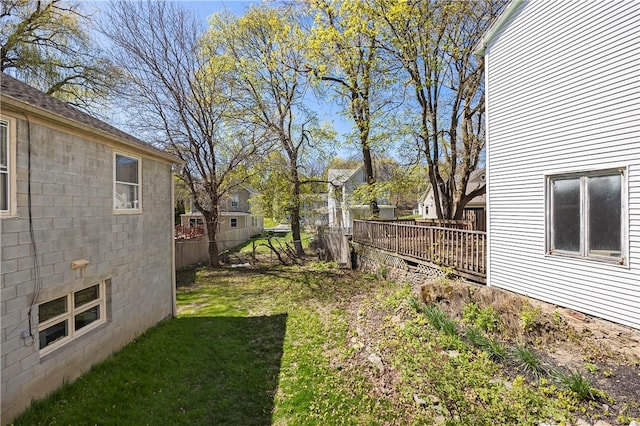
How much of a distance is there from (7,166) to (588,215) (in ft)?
29.4

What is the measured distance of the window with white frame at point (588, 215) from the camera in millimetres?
5008

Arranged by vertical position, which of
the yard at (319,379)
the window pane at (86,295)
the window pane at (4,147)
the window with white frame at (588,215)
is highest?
the window pane at (4,147)

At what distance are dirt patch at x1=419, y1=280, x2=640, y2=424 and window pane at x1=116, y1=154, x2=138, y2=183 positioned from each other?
301 inches

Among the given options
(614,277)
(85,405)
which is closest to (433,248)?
(614,277)

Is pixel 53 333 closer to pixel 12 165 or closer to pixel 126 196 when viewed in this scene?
pixel 12 165

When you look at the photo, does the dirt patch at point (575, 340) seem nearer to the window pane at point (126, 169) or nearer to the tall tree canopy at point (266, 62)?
the window pane at point (126, 169)

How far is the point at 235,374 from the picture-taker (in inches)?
223

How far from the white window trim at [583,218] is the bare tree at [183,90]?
43.1 ft

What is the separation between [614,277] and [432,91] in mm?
10362

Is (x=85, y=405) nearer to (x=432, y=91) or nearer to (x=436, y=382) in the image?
(x=436, y=382)

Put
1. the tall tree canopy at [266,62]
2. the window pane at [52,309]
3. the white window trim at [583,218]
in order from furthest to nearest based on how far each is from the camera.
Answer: the tall tree canopy at [266,62], the white window trim at [583,218], the window pane at [52,309]

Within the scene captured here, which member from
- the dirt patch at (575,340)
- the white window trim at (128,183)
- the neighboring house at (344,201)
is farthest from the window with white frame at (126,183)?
the neighboring house at (344,201)

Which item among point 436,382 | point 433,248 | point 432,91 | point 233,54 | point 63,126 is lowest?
point 436,382

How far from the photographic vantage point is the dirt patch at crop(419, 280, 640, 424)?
369 cm
